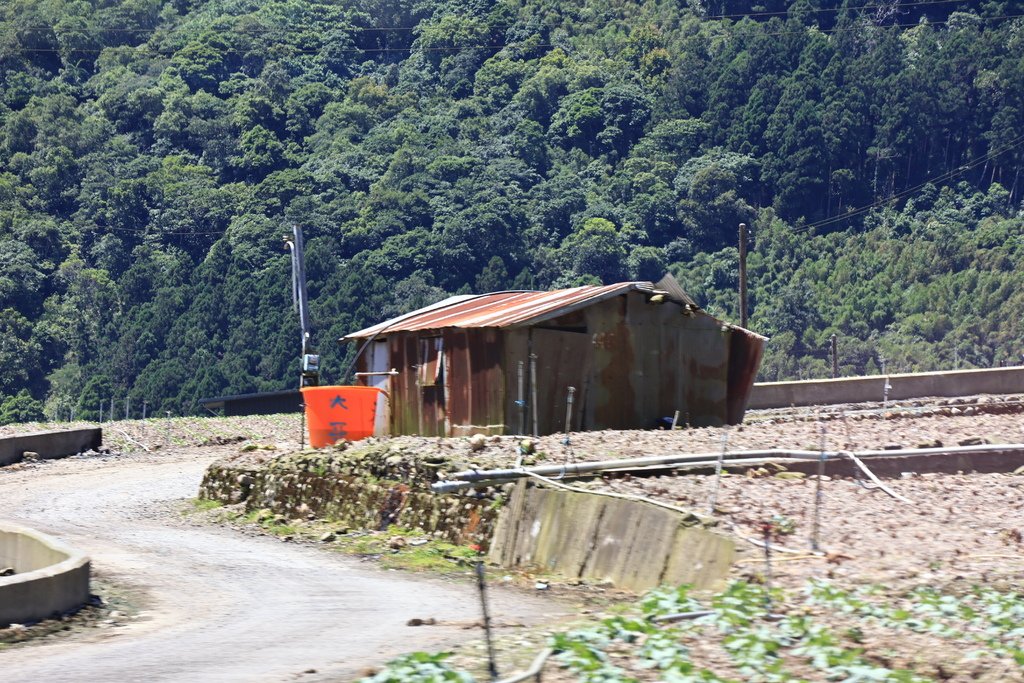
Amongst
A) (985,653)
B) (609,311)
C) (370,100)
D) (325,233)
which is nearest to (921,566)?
(985,653)

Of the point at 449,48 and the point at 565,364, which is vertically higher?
the point at 449,48

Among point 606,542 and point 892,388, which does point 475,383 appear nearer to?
point 606,542

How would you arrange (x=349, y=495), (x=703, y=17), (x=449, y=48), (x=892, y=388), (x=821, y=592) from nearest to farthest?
(x=821, y=592) < (x=349, y=495) < (x=892, y=388) < (x=449, y=48) < (x=703, y=17)

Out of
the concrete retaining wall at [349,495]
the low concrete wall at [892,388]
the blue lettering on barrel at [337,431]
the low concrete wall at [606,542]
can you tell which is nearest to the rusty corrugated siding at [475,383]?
the blue lettering on barrel at [337,431]

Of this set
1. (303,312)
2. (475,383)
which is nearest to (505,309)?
(475,383)

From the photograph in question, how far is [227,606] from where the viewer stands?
13.6 meters

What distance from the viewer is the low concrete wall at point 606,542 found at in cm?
1308

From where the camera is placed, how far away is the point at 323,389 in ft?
74.9

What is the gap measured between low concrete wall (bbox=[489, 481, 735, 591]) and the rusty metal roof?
6461 millimetres

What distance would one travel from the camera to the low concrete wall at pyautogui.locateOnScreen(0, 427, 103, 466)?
28281 millimetres

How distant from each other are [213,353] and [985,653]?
290 feet

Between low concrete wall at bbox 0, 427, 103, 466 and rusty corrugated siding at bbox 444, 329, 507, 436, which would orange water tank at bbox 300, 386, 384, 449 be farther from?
low concrete wall at bbox 0, 427, 103, 466

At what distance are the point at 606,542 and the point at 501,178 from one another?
10750cm

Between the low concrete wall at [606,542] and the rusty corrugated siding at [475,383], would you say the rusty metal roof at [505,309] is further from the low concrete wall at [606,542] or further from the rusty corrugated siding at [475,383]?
the low concrete wall at [606,542]
